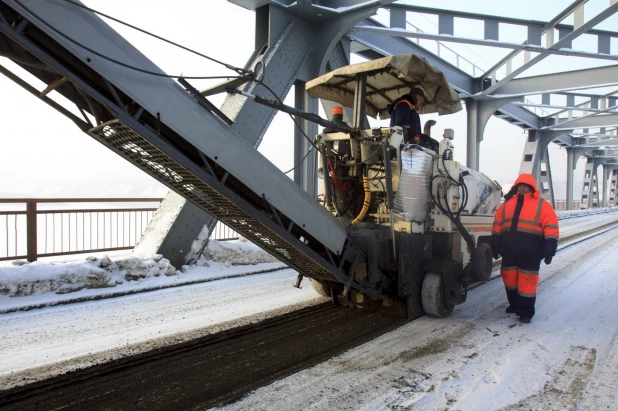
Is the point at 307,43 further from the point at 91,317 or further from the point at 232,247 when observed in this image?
the point at 91,317

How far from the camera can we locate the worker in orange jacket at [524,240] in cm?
493

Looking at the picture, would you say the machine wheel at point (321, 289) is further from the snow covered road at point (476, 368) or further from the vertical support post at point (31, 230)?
Result: the vertical support post at point (31, 230)

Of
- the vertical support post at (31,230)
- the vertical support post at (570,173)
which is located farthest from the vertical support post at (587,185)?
the vertical support post at (31,230)

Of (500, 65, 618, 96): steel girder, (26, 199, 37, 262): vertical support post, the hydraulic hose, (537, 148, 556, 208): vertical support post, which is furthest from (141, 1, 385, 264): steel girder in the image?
(537, 148, 556, 208): vertical support post

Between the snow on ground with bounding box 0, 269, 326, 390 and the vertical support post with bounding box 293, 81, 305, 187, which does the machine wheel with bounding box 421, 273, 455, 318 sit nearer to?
the snow on ground with bounding box 0, 269, 326, 390

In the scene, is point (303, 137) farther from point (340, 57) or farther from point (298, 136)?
point (340, 57)

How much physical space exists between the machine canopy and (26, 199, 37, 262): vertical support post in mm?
4788

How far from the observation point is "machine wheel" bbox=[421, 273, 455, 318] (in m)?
4.96

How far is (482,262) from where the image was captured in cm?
675

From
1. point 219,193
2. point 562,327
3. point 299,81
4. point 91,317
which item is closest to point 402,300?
point 562,327

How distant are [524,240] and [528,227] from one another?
0.17m

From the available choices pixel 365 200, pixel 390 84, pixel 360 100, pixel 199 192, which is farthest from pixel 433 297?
pixel 199 192

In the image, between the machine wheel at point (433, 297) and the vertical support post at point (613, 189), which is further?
the vertical support post at point (613, 189)

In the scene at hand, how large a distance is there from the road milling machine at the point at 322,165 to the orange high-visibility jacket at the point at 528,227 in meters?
0.61
